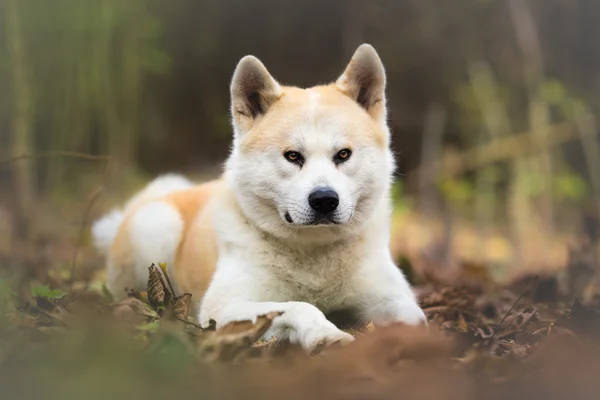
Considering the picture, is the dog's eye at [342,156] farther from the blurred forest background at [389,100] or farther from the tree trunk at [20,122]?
the blurred forest background at [389,100]

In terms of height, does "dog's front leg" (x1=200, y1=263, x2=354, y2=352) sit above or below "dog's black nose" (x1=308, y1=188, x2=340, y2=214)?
below

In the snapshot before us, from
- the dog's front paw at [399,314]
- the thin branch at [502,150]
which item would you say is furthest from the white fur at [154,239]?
the thin branch at [502,150]

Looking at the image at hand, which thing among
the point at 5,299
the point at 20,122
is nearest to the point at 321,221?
the point at 5,299

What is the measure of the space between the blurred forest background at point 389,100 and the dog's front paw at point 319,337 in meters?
2.08

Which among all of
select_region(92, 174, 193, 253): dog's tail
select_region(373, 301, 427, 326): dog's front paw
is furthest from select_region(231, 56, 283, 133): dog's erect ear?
select_region(92, 174, 193, 253): dog's tail

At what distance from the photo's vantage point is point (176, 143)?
21.5 ft

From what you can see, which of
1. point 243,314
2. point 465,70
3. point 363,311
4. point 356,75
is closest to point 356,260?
point 363,311

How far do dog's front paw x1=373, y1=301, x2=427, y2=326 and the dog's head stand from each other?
321 mm

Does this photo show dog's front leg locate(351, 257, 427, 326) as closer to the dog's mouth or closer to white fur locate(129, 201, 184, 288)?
the dog's mouth

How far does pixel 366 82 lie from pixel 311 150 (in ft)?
1.55

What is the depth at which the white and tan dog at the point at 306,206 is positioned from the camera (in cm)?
247

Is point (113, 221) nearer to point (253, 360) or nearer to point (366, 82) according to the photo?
point (366, 82)

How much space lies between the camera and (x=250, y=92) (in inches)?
110

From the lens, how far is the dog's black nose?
7.74 ft
